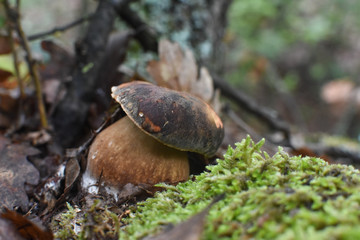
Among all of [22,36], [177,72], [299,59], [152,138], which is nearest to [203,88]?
[177,72]

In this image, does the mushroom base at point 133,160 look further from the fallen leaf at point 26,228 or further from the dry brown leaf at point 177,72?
the dry brown leaf at point 177,72

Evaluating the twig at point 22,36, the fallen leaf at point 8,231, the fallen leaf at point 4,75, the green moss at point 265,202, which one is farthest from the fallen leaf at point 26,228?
Answer: the fallen leaf at point 4,75

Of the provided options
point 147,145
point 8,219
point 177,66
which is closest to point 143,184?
point 147,145

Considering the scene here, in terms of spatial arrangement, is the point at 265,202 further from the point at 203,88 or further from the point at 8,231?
the point at 203,88

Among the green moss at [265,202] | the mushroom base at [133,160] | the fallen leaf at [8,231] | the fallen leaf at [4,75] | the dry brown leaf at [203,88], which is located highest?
the dry brown leaf at [203,88]

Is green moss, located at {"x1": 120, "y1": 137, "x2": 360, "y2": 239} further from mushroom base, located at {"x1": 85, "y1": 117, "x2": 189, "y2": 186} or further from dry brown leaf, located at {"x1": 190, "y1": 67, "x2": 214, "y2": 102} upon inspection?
dry brown leaf, located at {"x1": 190, "y1": 67, "x2": 214, "y2": 102}

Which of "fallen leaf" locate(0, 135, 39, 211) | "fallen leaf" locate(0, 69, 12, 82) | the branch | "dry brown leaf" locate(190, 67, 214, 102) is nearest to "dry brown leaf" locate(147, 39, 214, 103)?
"dry brown leaf" locate(190, 67, 214, 102)
